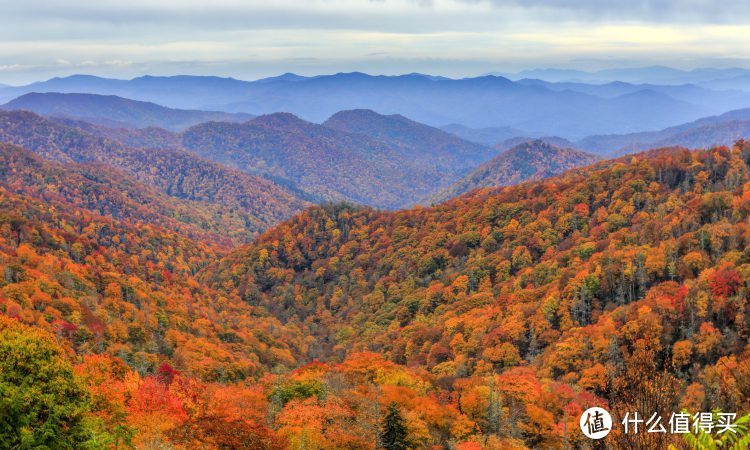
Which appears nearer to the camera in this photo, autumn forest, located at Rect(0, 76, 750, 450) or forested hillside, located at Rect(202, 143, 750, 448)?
autumn forest, located at Rect(0, 76, 750, 450)

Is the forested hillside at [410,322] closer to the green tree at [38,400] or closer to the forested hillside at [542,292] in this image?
the green tree at [38,400]

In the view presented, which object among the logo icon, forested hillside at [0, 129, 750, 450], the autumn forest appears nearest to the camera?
the logo icon

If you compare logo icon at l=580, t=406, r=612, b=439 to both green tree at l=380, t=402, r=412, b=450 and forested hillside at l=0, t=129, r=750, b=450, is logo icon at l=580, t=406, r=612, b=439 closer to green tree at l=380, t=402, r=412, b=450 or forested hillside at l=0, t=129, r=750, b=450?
forested hillside at l=0, t=129, r=750, b=450

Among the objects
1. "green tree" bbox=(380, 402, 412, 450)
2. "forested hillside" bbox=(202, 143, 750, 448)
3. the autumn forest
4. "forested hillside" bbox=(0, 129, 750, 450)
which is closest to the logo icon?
"forested hillside" bbox=(202, 143, 750, 448)

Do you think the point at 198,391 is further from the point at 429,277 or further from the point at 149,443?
the point at 429,277

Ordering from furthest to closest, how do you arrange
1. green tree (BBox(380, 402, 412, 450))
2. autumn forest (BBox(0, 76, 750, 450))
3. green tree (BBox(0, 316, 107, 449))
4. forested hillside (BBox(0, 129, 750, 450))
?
1. green tree (BBox(380, 402, 412, 450))
2. forested hillside (BBox(0, 129, 750, 450))
3. autumn forest (BBox(0, 76, 750, 450))
4. green tree (BBox(0, 316, 107, 449))

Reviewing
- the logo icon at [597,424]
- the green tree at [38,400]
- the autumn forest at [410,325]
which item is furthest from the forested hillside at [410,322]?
the logo icon at [597,424]

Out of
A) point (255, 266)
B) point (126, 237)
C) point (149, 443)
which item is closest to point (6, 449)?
point (149, 443)
